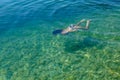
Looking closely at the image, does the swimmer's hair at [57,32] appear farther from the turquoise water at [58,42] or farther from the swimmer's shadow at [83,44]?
the swimmer's shadow at [83,44]

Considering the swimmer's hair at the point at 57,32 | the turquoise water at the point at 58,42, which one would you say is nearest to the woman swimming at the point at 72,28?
the swimmer's hair at the point at 57,32

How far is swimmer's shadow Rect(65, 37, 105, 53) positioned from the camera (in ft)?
45.1

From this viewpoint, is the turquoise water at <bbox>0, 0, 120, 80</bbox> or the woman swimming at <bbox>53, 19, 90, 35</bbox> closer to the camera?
the turquoise water at <bbox>0, 0, 120, 80</bbox>

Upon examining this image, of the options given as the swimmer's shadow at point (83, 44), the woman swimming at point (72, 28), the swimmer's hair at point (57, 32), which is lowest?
the swimmer's shadow at point (83, 44)

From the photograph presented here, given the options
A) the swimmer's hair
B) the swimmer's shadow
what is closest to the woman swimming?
the swimmer's hair

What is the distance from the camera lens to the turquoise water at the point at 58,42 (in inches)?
480

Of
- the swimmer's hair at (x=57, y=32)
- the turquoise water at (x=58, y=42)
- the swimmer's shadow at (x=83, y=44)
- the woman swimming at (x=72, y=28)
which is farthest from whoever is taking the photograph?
the swimmer's hair at (x=57, y=32)

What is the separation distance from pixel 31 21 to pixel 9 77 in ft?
21.5

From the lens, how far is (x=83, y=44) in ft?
46.1

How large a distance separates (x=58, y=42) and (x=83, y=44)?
1719mm

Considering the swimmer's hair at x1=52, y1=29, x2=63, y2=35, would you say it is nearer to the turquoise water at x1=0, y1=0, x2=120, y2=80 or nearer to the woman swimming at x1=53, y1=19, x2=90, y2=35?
the woman swimming at x1=53, y1=19, x2=90, y2=35

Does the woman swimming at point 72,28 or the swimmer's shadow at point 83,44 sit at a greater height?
the woman swimming at point 72,28

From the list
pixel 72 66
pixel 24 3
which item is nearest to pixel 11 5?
pixel 24 3

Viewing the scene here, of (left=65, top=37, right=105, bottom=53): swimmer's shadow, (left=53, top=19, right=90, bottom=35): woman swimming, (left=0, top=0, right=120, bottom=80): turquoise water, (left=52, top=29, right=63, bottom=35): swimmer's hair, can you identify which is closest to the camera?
(left=0, top=0, right=120, bottom=80): turquoise water
